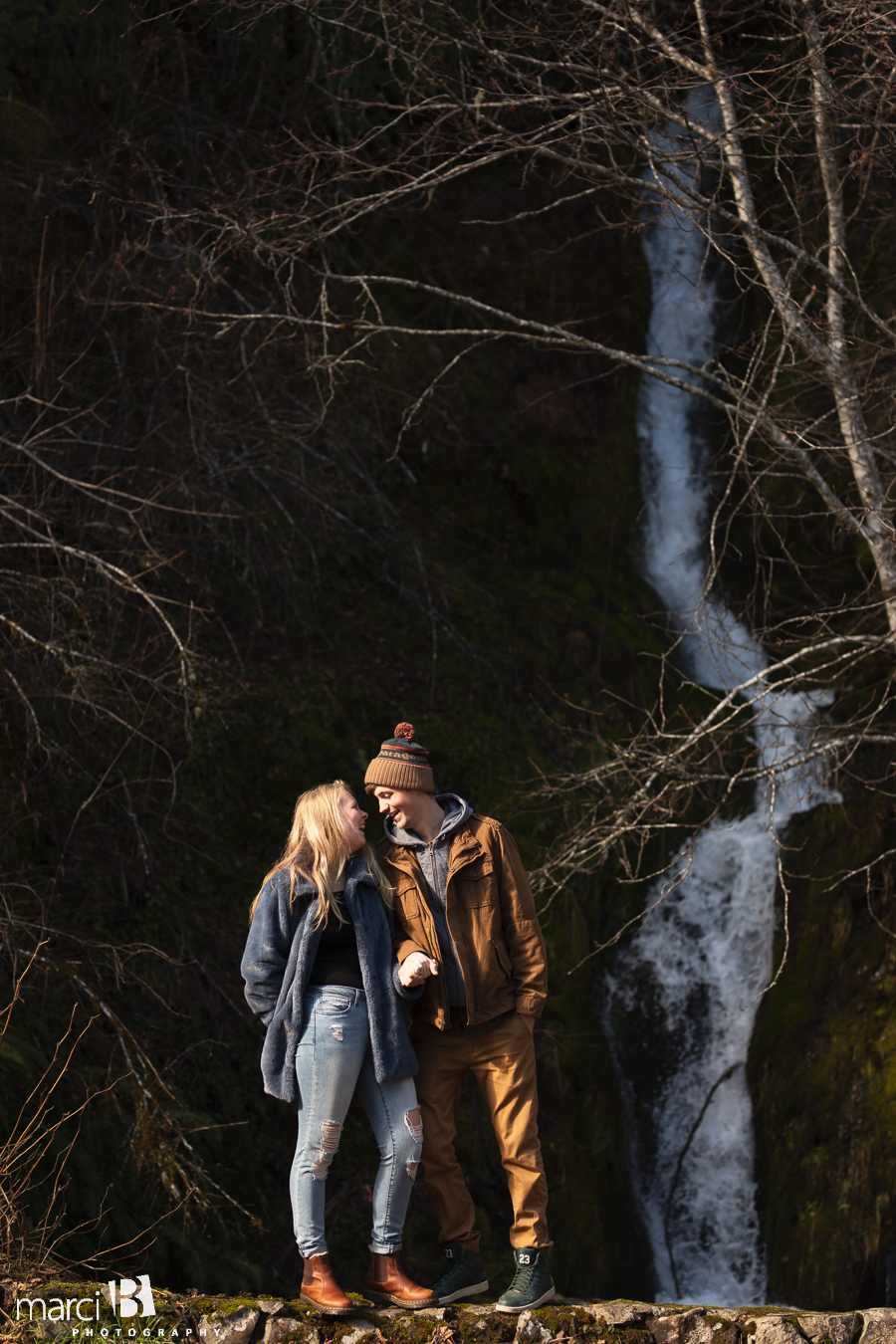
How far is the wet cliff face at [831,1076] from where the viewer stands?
6777 mm

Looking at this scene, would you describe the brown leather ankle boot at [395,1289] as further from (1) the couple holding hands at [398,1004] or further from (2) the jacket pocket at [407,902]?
(2) the jacket pocket at [407,902]

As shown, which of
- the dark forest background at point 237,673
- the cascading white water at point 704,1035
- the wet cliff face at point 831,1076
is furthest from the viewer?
the cascading white water at point 704,1035

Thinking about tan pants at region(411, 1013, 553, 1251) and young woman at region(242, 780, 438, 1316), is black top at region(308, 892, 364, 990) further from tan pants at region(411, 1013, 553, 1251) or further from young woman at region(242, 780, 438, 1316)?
tan pants at region(411, 1013, 553, 1251)

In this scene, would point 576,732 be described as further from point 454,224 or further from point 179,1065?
point 454,224

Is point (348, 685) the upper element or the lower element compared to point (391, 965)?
upper

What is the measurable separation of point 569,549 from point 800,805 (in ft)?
12.0

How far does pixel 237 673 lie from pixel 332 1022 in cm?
460

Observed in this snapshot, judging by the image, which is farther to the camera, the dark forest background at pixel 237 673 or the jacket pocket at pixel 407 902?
the dark forest background at pixel 237 673

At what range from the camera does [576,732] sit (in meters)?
9.53

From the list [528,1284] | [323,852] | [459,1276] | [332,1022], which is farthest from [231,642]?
[528,1284]

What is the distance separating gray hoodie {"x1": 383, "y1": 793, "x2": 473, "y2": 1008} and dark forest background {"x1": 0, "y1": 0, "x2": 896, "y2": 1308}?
156 cm

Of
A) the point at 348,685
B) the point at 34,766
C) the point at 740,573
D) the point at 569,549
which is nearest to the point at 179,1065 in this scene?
the point at 34,766

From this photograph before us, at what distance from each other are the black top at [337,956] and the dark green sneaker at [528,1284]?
3.75ft

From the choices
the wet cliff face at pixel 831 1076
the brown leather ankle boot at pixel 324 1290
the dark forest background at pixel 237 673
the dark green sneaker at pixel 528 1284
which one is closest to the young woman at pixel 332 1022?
the brown leather ankle boot at pixel 324 1290
